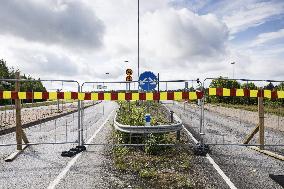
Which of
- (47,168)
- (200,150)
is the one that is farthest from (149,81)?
(47,168)

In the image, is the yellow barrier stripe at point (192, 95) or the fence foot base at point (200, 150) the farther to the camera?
the yellow barrier stripe at point (192, 95)

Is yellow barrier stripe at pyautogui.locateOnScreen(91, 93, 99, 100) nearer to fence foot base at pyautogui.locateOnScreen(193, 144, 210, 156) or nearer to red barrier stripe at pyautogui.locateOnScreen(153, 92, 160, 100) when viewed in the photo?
red barrier stripe at pyautogui.locateOnScreen(153, 92, 160, 100)

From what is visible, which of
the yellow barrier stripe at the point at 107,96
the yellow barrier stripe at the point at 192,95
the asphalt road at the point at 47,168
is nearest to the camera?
the asphalt road at the point at 47,168

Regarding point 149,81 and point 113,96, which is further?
point 149,81

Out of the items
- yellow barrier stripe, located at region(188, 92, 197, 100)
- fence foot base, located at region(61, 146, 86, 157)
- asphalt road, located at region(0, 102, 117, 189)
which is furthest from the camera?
yellow barrier stripe, located at region(188, 92, 197, 100)

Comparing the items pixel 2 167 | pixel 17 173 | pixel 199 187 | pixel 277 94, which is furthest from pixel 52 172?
pixel 277 94

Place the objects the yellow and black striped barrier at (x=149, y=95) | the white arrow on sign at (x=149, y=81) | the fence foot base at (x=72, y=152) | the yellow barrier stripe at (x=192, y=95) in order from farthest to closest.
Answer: the white arrow on sign at (x=149, y=81) → the yellow and black striped barrier at (x=149, y=95) → the yellow barrier stripe at (x=192, y=95) → the fence foot base at (x=72, y=152)

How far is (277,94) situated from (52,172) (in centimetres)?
713

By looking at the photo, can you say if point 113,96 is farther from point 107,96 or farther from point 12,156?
point 12,156

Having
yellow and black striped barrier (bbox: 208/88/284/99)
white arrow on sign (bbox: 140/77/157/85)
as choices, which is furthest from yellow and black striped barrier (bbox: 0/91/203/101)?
white arrow on sign (bbox: 140/77/157/85)

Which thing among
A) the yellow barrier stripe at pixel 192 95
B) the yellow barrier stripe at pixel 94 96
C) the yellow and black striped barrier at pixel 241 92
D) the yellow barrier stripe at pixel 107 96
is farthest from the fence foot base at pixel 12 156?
the yellow and black striped barrier at pixel 241 92

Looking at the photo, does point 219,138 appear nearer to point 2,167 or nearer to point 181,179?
point 181,179

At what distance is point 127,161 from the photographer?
8.77 metres

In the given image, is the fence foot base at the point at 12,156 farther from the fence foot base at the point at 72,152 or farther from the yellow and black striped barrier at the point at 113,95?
the yellow and black striped barrier at the point at 113,95
